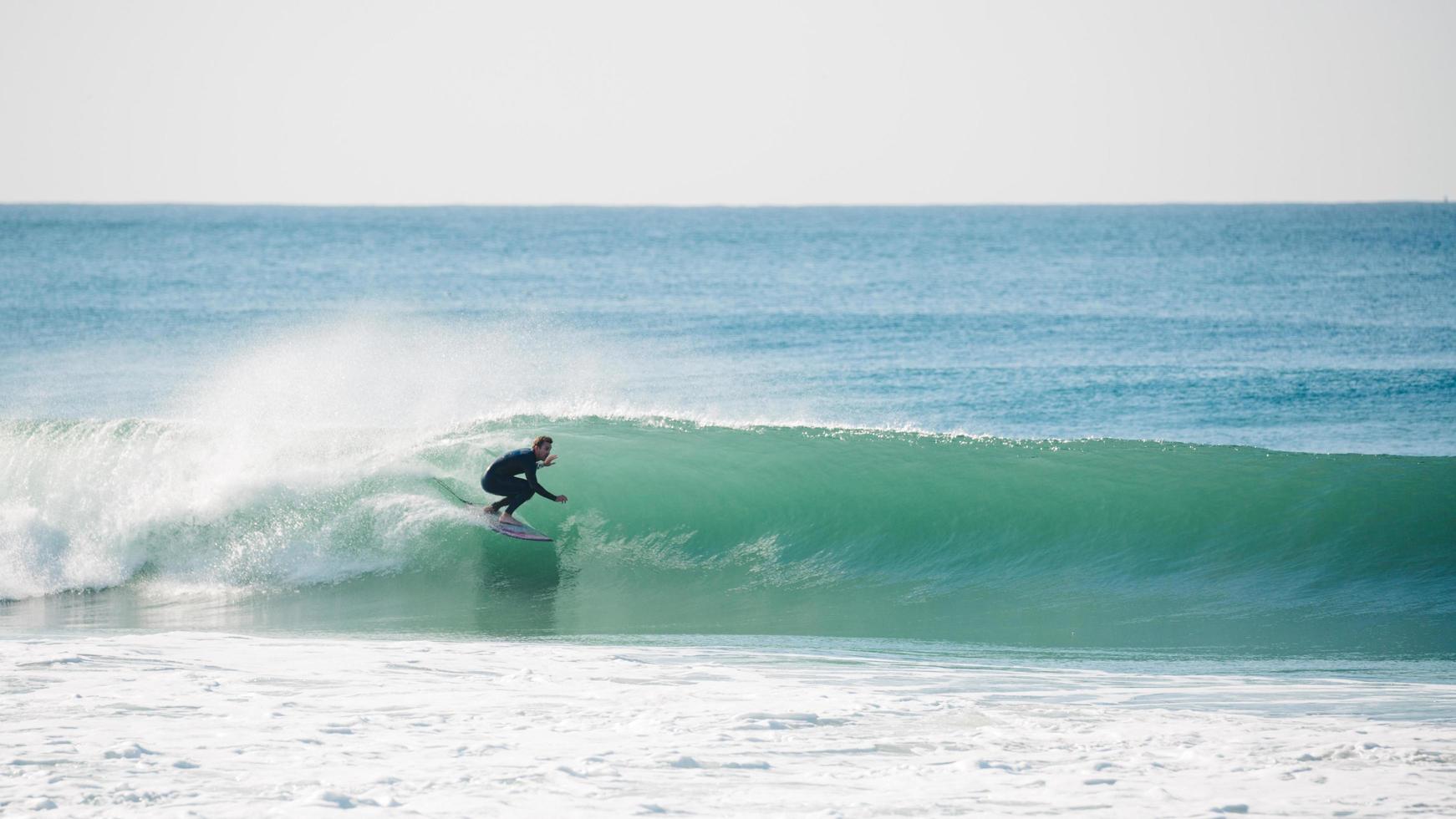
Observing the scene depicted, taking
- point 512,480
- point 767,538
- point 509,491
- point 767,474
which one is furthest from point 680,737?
point 767,474

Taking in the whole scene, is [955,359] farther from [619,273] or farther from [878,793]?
[619,273]

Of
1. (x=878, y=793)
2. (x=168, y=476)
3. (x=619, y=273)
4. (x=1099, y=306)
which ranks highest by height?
(x=619, y=273)

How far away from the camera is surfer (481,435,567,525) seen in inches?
442

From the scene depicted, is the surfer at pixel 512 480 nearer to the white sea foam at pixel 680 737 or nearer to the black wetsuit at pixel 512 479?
the black wetsuit at pixel 512 479

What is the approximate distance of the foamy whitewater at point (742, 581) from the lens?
579 cm

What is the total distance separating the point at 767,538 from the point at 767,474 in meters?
1.38

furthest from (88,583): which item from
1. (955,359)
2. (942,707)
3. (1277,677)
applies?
(955,359)

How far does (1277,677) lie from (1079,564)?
3.56 metres

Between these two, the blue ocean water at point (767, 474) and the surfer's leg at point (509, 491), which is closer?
the blue ocean water at point (767, 474)

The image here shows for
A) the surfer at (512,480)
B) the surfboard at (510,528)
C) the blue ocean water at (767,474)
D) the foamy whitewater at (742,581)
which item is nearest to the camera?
the foamy whitewater at (742,581)

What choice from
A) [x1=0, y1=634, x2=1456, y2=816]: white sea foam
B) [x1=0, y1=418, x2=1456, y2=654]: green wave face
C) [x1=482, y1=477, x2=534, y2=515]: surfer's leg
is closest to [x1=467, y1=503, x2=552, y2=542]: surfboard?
[x1=482, y1=477, x2=534, y2=515]: surfer's leg

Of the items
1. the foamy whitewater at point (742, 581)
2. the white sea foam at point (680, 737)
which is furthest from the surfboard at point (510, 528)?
the white sea foam at point (680, 737)

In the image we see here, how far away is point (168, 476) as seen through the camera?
12359 millimetres

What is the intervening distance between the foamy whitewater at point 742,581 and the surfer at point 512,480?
A: 603 mm
